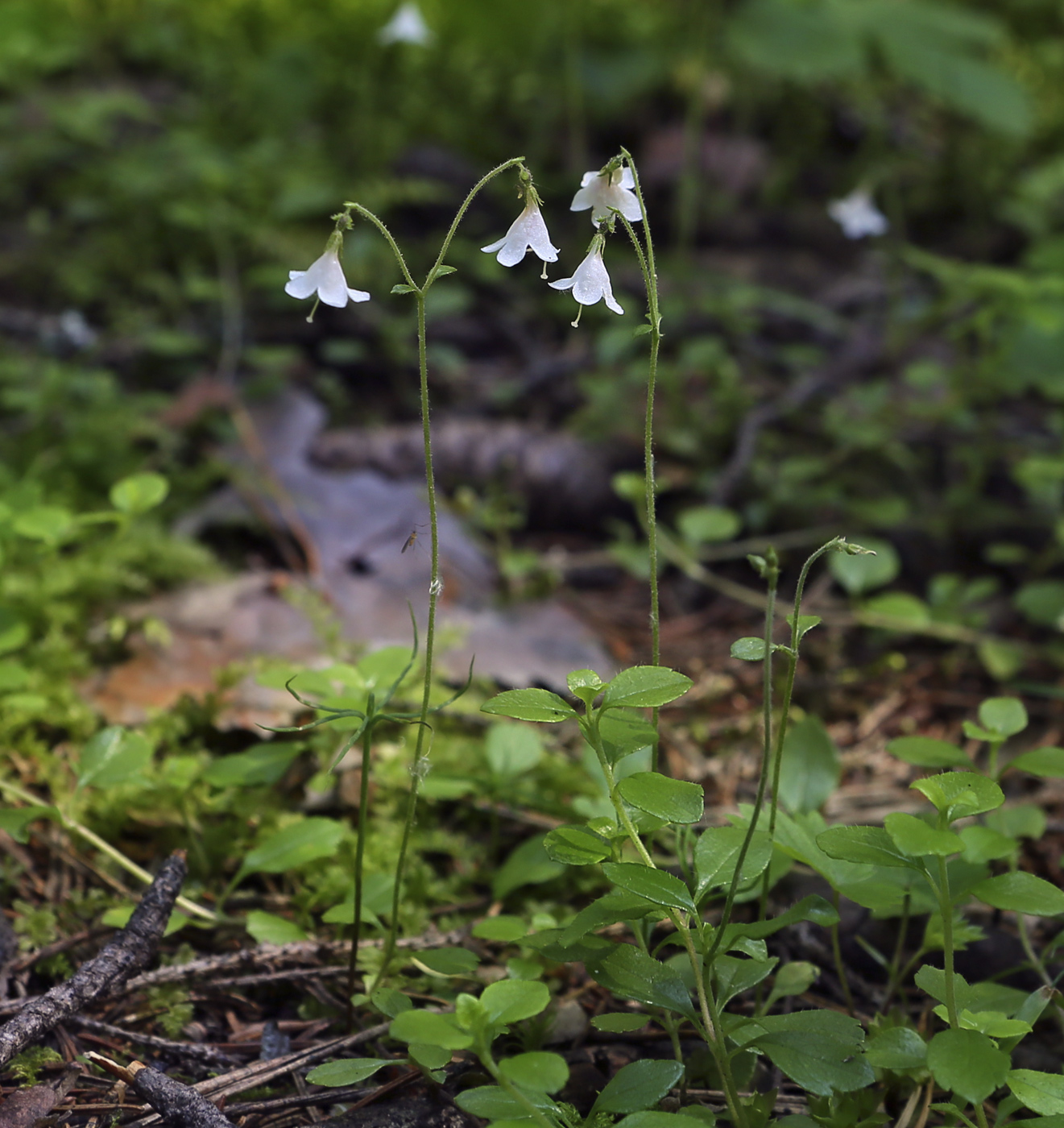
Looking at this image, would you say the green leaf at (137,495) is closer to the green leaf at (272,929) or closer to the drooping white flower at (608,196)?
the green leaf at (272,929)

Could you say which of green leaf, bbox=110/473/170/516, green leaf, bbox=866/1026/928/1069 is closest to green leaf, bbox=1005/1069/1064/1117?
green leaf, bbox=866/1026/928/1069

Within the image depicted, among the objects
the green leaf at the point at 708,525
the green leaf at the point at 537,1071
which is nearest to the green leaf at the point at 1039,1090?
the green leaf at the point at 537,1071

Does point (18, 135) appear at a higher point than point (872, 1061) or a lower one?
higher

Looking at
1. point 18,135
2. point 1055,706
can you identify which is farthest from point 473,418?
point 18,135

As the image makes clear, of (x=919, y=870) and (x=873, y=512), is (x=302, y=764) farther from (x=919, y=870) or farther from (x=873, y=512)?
(x=873, y=512)

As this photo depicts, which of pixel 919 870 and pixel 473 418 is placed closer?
pixel 919 870

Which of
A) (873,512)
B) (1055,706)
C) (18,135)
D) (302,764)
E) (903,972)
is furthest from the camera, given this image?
(18,135)
